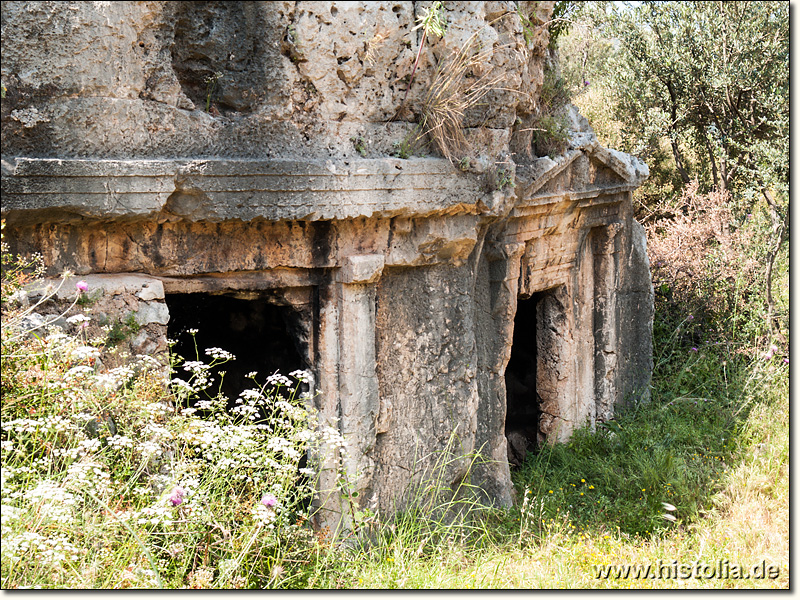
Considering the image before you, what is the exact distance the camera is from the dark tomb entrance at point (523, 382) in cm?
754

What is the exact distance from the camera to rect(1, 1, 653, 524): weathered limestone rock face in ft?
11.4

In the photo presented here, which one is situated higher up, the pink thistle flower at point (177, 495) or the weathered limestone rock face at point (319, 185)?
the weathered limestone rock face at point (319, 185)

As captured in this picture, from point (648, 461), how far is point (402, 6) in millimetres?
3929

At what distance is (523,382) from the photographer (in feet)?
26.1

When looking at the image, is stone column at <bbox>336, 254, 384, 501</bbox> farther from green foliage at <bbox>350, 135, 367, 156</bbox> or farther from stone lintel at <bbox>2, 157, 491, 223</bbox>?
green foliage at <bbox>350, 135, 367, 156</bbox>

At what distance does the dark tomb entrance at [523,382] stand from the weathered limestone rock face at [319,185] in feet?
6.21

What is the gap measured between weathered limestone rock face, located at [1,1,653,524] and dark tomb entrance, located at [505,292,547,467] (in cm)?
189

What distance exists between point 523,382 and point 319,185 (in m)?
4.55

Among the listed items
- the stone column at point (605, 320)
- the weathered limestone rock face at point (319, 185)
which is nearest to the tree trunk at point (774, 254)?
the stone column at point (605, 320)

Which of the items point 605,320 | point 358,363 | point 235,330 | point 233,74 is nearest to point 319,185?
point 233,74

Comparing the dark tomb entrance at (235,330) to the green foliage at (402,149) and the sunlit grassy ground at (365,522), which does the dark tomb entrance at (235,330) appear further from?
the green foliage at (402,149)

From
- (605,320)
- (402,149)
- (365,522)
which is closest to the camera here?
(365,522)

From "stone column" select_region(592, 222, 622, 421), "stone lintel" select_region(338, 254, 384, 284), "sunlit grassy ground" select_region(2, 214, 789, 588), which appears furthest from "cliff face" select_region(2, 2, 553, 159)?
Answer: "stone column" select_region(592, 222, 622, 421)

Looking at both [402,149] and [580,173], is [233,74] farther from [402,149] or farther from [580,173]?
[580,173]
